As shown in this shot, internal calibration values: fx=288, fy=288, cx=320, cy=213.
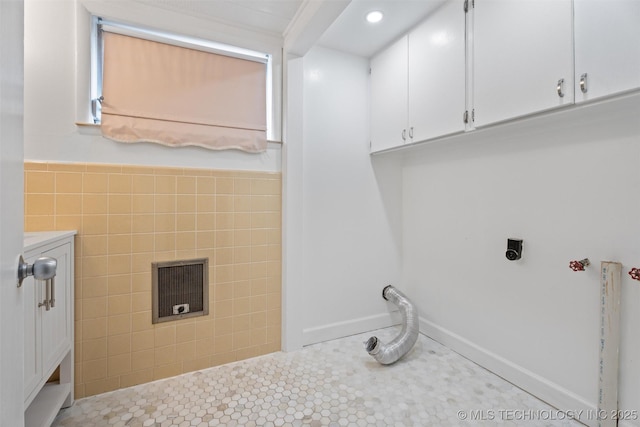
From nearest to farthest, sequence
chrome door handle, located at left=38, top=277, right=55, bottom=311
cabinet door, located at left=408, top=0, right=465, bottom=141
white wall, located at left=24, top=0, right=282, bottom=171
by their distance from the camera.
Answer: chrome door handle, located at left=38, top=277, right=55, bottom=311 < white wall, located at left=24, top=0, right=282, bottom=171 < cabinet door, located at left=408, top=0, right=465, bottom=141

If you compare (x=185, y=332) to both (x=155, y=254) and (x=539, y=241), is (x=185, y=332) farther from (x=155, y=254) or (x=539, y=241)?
(x=539, y=241)

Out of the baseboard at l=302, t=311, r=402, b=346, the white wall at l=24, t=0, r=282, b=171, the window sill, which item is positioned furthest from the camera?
the baseboard at l=302, t=311, r=402, b=346

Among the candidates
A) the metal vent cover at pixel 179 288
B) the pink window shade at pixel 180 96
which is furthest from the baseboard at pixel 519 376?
the pink window shade at pixel 180 96

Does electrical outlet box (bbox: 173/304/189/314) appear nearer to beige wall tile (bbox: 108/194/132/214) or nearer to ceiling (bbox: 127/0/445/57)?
beige wall tile (bbox: 108/194/132/214)

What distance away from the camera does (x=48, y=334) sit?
1.35 m

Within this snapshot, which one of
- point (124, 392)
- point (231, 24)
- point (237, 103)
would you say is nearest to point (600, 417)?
point (124, 392)

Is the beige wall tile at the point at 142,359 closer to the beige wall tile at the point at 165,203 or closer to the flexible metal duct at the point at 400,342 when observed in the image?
the beige wall tile at the point at 165,203

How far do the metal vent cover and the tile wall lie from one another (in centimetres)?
4

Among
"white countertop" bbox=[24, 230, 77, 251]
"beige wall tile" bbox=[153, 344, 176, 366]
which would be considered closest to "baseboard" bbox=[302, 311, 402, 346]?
"beige wall tile" bbox=[153, 344, 176, 366]

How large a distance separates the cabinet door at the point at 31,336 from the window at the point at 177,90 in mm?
951

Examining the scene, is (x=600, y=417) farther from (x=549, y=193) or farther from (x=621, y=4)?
(x=621, y=4)

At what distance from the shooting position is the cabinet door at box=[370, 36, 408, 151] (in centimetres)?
222

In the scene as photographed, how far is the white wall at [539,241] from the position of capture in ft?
4.51

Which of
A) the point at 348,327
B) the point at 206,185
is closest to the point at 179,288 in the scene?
the point at 206,185
